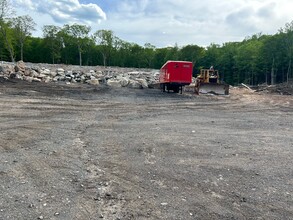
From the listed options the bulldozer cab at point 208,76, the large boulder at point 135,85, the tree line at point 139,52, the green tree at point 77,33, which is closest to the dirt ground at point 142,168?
the bulldozer cab at point 208,76

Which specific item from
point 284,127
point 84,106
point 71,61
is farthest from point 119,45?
point 284,127

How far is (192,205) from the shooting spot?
15.1 ft

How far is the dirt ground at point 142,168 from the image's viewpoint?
4449 mm

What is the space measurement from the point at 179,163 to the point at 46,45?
236 feet

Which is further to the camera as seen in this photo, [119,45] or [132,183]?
[119,45]

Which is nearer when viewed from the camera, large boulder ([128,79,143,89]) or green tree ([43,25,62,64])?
large boulder ([128,79,143,89])

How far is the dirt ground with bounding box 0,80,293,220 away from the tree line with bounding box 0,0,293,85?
143 ft

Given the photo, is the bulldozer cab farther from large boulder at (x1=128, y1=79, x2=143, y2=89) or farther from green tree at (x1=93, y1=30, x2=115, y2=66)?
green tree at (x1=93, y1=30, x2=115, y2=66)

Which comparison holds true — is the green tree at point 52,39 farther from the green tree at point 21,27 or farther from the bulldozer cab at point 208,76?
the bulldozer cab at point 208,76

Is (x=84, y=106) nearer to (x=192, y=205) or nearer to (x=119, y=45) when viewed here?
(x=192, y=205)

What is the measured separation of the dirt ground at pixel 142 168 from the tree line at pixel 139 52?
43516 mm

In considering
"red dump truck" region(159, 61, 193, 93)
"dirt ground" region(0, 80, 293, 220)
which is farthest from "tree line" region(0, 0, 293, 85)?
"dirt ground" region(0, 80, 293, 220)

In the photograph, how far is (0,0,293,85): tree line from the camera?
54094mm

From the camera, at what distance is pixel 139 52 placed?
84.4 metres
